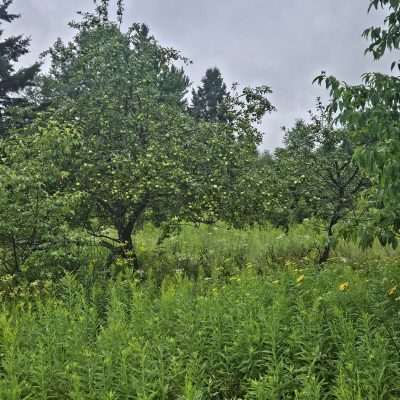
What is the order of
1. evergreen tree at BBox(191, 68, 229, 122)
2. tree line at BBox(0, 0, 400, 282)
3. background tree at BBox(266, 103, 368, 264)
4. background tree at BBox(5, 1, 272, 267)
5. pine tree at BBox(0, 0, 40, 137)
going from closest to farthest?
tree line at BBox(0, 0, 400, 282)
background tree at BBox(5, 1, 272, 267)
background tree at BBox(266, 103, 368, 264)
pine tree at BBox(0, 0, 40, 137)
evergreen tree at BBox(191, 68, 229, 122)

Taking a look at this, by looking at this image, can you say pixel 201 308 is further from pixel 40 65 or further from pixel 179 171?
pixel 40 65

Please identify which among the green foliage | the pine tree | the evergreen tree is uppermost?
the evergreen tree

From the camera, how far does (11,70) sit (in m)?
25.0

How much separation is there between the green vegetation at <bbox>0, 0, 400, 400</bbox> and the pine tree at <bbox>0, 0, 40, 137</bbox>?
14498 millimetres

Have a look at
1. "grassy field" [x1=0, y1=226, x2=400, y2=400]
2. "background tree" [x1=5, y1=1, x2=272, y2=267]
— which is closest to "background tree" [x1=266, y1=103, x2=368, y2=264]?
"background tree" [x1=5, y1=1, x2=272, y2=267]

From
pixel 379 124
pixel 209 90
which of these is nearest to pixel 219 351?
pixel 379 124

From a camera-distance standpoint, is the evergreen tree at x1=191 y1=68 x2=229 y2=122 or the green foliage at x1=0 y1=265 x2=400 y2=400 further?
the evergreen tree at x1=191 y1=68 x2=229 y2=122

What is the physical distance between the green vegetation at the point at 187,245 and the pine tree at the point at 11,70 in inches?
571

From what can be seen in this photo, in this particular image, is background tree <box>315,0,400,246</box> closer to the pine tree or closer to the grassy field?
the grassy field

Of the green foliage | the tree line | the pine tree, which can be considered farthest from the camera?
the pine tree

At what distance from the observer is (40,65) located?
82.4 ft

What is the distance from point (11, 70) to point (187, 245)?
783 inches

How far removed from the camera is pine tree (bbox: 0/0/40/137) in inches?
926

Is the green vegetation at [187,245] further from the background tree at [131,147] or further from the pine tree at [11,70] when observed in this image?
the pine tree at [11,70]
